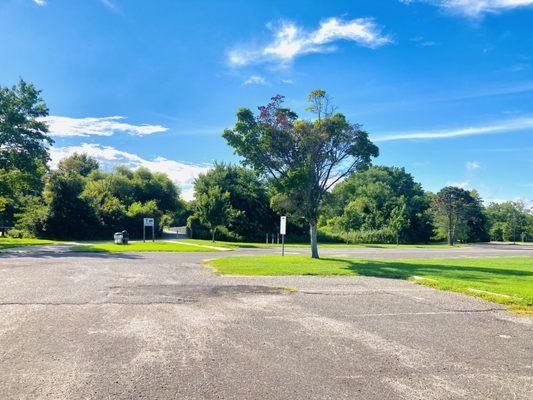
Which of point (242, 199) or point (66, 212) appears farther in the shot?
point (242, 199)

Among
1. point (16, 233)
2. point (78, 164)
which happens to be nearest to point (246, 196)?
point (16, 233)

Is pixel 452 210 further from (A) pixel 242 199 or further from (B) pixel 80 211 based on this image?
(B) pixel 80 211

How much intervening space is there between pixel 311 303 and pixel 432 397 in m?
4.87

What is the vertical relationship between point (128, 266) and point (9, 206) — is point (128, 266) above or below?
below

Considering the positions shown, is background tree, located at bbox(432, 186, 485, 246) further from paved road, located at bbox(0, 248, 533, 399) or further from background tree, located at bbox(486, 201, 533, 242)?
paved road, located at bbox(0, 248, 533, 399)

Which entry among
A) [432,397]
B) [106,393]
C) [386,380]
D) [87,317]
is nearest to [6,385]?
[106,393]

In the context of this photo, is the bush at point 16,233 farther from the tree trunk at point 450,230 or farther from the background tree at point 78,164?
the tree trunk at point 450,230

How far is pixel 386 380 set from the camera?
4480 millimetres

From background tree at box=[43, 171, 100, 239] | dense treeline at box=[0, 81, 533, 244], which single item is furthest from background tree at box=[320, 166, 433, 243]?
background tree at box=[43, 171, 100, 239]

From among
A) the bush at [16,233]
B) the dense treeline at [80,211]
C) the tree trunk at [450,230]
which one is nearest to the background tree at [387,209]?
the tree trunk at [450,230]

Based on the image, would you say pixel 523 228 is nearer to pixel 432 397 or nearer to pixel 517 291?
pixel 517 291

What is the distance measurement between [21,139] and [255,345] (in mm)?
30098

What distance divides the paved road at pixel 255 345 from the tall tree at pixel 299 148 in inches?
395

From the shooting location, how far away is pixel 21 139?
28.8 metres
